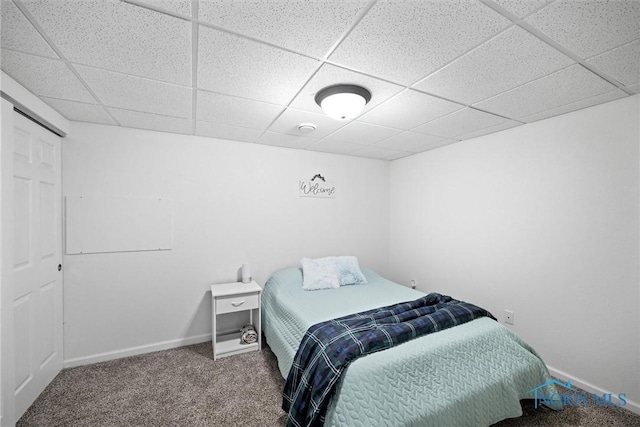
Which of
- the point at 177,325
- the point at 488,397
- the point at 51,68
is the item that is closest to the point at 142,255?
the point at 177,325

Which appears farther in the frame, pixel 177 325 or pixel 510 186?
pixel 177 325

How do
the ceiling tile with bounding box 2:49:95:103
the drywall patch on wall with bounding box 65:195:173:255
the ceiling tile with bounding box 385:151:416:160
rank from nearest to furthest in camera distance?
1. the ceiling tile with bounding box 2:49:95:103
2. the drywall patch on wall with bounding box 65:195:173:255
3. the ceiling tile with bounding box 385:151:416:160

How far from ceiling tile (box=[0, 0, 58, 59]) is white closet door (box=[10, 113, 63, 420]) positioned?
2.36 ft

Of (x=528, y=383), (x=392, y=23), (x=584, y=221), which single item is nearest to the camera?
(x=392, y=23)

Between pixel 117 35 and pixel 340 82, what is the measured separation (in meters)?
1.20

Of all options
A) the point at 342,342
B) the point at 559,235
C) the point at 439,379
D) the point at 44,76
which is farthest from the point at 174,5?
the point at 559,235

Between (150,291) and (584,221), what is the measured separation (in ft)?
13.1

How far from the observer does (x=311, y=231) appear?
11.6 ft

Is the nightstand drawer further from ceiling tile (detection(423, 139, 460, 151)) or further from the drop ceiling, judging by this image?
ceiling tile (detection(423, 139, 460, 151))

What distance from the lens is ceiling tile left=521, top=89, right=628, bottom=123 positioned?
6.21 feet

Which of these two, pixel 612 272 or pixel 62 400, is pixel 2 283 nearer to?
pixel 62 400

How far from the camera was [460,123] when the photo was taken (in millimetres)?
2467

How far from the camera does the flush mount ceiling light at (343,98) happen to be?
1.76 metres

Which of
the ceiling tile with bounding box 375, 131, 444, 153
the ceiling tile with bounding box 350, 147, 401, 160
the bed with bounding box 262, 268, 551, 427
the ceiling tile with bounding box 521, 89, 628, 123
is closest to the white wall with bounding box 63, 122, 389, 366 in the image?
the ceiling tile with bounding box 350, 147, 401, 160
